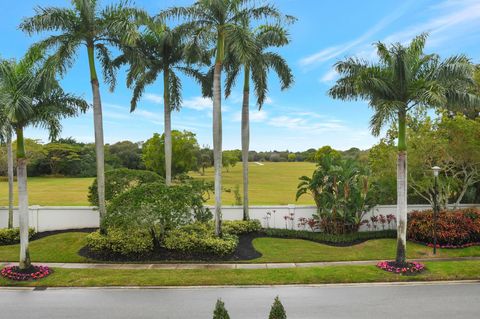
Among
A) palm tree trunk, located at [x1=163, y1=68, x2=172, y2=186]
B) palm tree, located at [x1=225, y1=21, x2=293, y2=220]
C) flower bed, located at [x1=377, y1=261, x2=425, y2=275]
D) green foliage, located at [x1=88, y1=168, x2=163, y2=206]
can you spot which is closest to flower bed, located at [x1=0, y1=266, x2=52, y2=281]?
green foliage, located at [x1=88, y1=168, x2=163, y2=206]

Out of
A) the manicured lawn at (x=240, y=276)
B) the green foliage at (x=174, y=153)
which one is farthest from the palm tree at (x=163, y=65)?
the green foliage at (x=174, y=153)

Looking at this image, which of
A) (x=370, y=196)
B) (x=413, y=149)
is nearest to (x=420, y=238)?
(x=370, y=196)

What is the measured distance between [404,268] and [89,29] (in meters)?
15.8

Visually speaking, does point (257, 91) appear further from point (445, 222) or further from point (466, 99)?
point (445, 222)

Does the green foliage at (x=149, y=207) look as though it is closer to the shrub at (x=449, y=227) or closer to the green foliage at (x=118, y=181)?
the green foliage at (x=118, y=181)

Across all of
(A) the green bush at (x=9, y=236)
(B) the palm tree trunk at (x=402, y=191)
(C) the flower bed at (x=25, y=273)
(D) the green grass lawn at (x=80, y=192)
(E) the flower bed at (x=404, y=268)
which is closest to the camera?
(C) the flower bed at (x=25, y=273)

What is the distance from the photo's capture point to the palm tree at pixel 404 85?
12.2 metres

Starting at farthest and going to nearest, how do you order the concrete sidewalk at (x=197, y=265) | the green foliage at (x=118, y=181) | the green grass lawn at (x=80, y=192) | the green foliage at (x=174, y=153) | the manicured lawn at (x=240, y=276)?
the green foliage at (x=174, y=153)
the green grass lawn at (x=80, y=192)
the green foliage at (x=118, y=181)
the concrete sidewalk at (x=197, y=265)
the manicured lawn at (x=240, y=276)

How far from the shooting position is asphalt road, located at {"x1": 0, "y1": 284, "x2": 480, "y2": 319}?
886cm

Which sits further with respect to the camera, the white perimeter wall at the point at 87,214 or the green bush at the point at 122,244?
the white perimeter wall at the point at 87,214

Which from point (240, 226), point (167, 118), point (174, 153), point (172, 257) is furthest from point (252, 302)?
point (174, 153)

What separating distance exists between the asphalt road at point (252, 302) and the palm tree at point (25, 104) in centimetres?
266

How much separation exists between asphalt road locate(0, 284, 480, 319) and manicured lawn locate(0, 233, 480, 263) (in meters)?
3.77

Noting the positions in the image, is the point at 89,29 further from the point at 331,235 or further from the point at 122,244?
the point at 331,235
